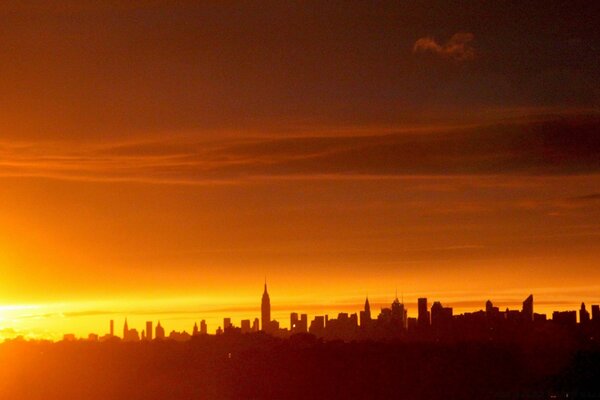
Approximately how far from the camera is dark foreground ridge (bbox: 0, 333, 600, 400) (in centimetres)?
12325

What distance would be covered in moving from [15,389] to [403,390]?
41111 millimetres

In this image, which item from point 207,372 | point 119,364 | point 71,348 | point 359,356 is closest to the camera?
point 359,356

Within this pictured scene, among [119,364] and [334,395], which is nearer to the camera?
[334,395]

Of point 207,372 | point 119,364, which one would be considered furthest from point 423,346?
point 119,364

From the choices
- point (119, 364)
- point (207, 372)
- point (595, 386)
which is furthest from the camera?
point (119, 364)

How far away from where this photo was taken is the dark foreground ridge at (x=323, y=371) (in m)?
123

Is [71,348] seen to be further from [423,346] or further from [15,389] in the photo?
[423,346]

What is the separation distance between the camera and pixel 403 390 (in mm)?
124375

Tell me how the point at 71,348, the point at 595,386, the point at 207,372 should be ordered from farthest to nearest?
the point at 71,348, the point at 207,372, the point at 595,386

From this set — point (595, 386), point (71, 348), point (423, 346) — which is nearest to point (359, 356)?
point (423, 346)

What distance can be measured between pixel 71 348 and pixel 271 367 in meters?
46.5

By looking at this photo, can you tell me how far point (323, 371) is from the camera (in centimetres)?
13588

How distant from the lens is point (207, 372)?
495 ft

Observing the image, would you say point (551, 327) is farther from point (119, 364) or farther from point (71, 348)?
point (71, 348)
